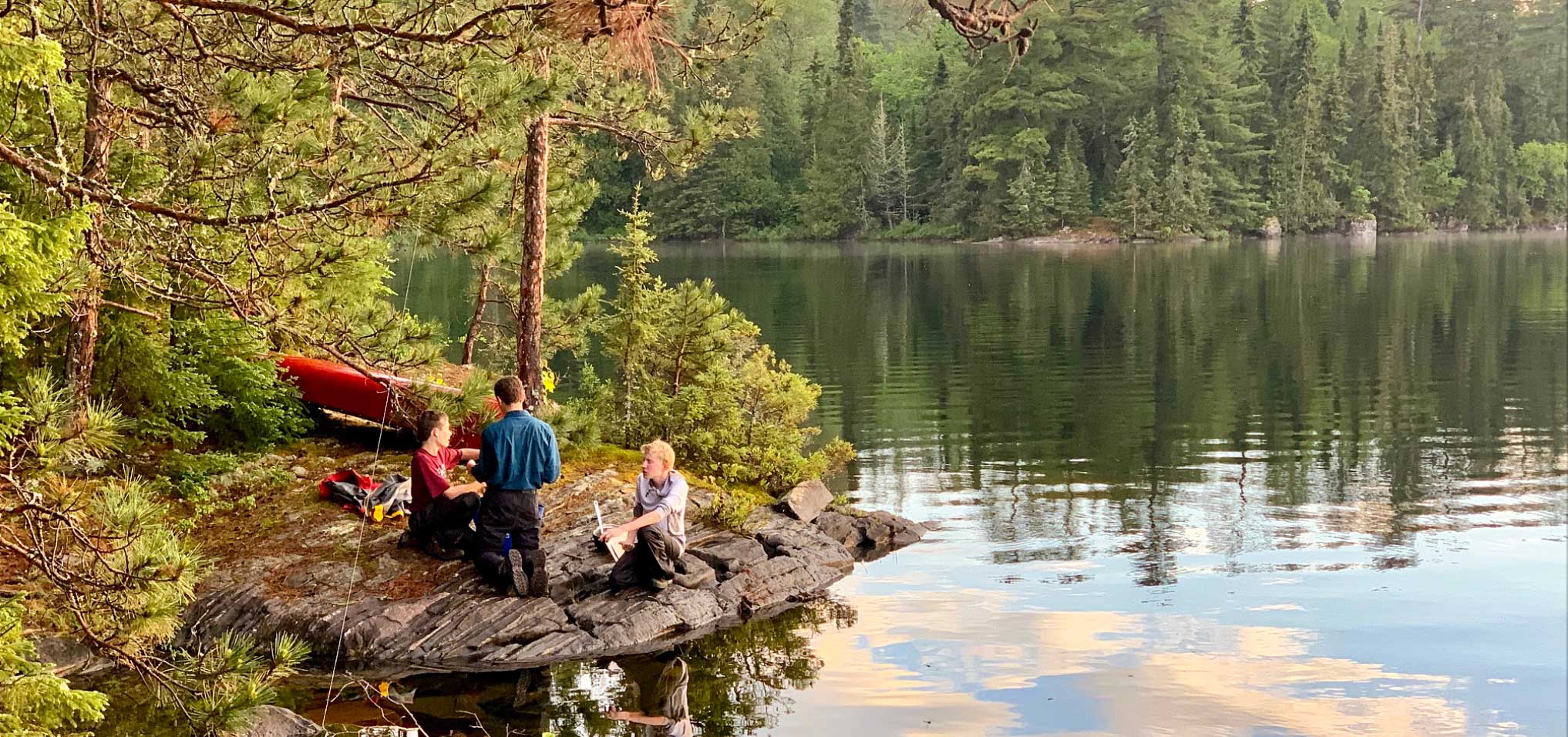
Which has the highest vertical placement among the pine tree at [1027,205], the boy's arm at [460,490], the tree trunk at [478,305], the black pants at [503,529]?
the pine tree at [1027,205]

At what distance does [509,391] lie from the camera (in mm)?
11758

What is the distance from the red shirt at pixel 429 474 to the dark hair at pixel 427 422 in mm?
171

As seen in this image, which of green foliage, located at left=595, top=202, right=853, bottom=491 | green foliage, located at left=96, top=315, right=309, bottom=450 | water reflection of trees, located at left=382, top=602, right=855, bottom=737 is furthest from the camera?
green foliage, located at left=595, top=202, right=853, bottom=491

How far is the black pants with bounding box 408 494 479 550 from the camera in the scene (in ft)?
41.3

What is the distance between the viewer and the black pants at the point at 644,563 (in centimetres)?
1305

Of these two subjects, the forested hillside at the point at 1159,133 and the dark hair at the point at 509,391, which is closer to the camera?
the dark hair at the point at 509,391

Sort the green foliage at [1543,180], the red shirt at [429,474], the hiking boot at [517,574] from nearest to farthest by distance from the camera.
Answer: the hiking boot at [517,574]
the red shirt at [429,474]
the green foliage at [1543,180]

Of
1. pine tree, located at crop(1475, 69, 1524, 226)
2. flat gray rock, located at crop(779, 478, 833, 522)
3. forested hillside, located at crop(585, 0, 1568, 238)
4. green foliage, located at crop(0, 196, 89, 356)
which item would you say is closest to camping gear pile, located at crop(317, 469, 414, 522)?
flat gray rock, located at crop(779, 478, 833, 522)

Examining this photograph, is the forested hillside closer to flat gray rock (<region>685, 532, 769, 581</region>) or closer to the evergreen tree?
the evergreen tree

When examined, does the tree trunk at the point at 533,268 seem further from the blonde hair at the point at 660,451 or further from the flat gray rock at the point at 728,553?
the blonde hair at the point at 660,451

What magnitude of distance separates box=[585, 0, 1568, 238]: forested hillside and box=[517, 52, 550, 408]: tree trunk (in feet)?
241

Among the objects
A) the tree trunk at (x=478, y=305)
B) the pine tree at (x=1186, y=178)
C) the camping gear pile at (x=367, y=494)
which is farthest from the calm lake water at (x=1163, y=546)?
the pine tree at (x=1186, y=178)

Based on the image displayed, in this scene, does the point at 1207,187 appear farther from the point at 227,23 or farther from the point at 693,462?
the point at 227,23

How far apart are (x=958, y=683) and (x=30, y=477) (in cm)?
711
